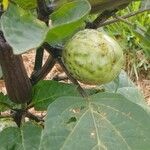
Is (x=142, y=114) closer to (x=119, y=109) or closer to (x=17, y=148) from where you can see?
(x=119, y=109)

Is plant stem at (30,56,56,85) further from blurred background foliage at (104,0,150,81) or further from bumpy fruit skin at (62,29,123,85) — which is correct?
blurred background foliage at (104,0,150,81)

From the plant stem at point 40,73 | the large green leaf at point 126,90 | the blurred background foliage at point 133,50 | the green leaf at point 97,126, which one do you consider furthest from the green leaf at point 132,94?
the blurred background foliage at point 133,50

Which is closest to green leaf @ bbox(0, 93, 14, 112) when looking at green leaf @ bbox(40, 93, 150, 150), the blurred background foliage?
green leaf @ bbox(40, 93, 150, 150)

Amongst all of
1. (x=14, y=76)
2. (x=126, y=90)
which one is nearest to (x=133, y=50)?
Result: (x=126, y=90)

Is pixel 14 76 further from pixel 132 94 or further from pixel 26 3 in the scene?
pixel 132 94

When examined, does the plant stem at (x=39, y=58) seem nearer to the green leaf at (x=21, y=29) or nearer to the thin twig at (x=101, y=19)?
the thin twig at (x=101, y=19)

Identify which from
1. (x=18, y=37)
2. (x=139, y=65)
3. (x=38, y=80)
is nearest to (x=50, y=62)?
(x=38, y=80)
